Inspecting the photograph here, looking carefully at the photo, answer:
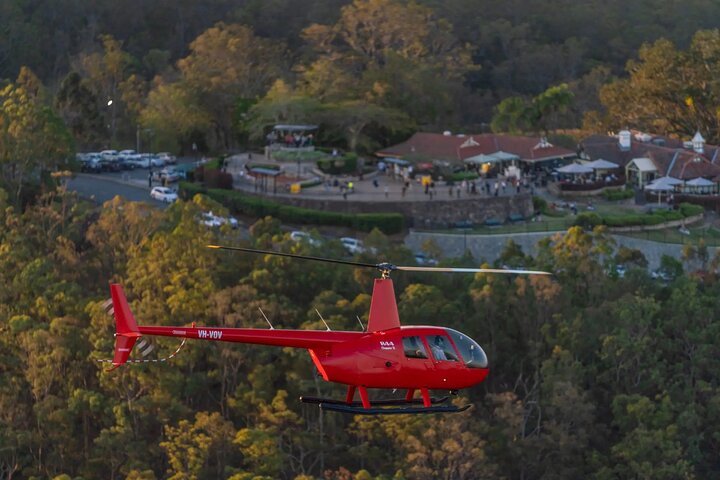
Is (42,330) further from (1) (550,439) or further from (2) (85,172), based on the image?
(2) (85,172)

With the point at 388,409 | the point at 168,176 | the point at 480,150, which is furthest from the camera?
the point at 480,150

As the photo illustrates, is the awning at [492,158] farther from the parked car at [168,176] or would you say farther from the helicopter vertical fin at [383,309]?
the helicopter vertical fin at [383,309]

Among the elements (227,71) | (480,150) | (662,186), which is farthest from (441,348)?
(227,71)

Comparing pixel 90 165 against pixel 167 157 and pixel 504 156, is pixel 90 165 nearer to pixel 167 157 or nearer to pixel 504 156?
pixel 167 157

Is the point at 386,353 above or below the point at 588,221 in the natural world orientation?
above

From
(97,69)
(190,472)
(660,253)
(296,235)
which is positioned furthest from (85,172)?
(190,472)
